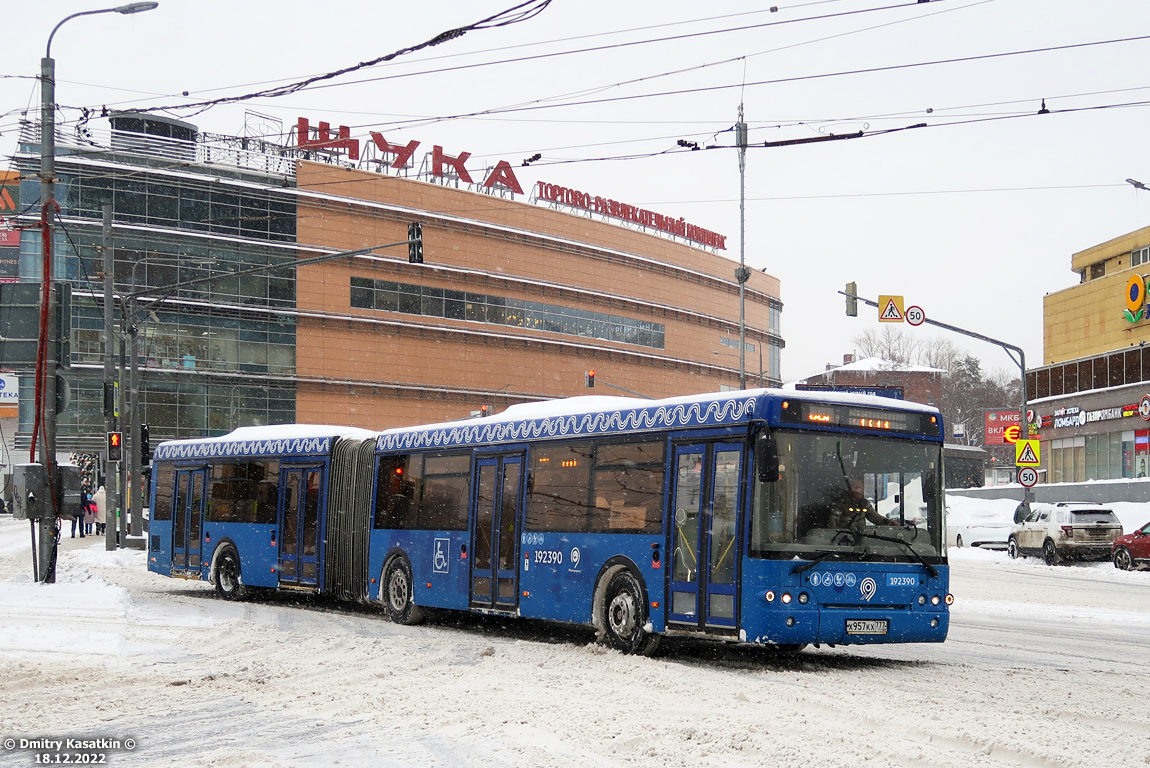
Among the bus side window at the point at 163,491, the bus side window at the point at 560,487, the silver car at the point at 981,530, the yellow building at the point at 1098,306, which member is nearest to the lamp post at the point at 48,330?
the bus side window at the point at 163,491

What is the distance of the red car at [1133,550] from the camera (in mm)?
31531

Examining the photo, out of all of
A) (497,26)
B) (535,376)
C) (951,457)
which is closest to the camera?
(497,26)

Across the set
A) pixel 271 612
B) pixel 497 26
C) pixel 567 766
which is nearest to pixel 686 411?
pixel 497 26

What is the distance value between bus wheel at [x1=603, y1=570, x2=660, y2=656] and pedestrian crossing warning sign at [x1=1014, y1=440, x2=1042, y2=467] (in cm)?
2730

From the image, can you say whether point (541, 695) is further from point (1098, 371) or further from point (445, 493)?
point (1098, 371)

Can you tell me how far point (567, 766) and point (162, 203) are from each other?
6695 cm

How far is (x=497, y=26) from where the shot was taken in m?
14.5

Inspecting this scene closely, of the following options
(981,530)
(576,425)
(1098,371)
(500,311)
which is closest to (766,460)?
(576,425)

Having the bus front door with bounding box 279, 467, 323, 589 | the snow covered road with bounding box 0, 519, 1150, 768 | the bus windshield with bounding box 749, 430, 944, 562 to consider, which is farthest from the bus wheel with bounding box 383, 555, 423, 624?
the bus windshield with bounding box 749, 430, 944, 562

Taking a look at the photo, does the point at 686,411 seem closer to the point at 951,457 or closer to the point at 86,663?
the point at 86,663

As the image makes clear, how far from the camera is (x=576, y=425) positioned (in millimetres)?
15023

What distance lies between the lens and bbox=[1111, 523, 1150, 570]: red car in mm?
31531

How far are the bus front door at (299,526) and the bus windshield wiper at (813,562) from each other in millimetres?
10884

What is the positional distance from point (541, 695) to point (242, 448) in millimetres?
14076
